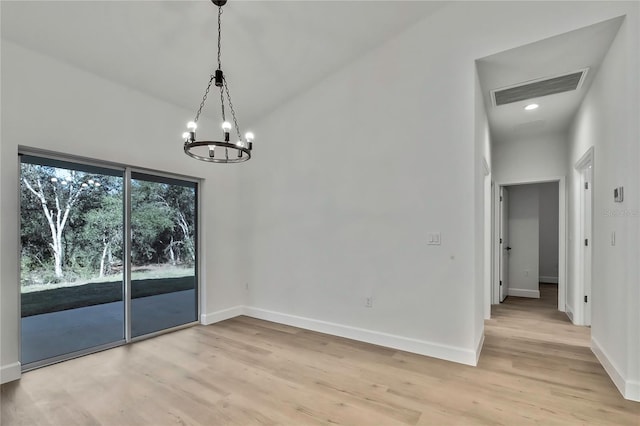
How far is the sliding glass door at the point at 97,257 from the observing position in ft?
10.1

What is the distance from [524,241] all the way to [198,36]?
6611 millimetres

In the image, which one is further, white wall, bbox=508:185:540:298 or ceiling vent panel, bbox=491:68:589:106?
white wall, bbox=508:185:540:298

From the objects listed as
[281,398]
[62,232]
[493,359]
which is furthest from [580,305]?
[62,232]

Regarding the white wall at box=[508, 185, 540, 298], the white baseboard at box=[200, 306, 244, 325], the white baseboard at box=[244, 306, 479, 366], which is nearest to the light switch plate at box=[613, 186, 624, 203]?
the white baseboard at box=[244, 306, 479, 366]

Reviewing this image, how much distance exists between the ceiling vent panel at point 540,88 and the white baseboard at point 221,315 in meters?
4.67

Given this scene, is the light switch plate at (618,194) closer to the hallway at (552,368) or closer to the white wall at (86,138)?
the hallway at (552,368)

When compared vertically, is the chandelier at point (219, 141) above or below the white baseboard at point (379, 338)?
above

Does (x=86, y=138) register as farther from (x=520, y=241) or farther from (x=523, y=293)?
(x=523, y=293)

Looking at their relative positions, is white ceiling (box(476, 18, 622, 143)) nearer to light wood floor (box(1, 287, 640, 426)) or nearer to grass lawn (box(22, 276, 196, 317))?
light wood floor (box(1, 287, 640, 426))

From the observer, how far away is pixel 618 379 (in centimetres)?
250

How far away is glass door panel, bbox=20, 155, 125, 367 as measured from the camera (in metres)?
3.05

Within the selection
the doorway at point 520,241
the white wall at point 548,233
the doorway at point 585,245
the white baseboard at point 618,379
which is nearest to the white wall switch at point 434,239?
the white baseboard at point 618,379

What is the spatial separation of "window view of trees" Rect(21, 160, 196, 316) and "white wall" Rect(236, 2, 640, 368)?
1271mm

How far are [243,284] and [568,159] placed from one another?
5.50 meters
